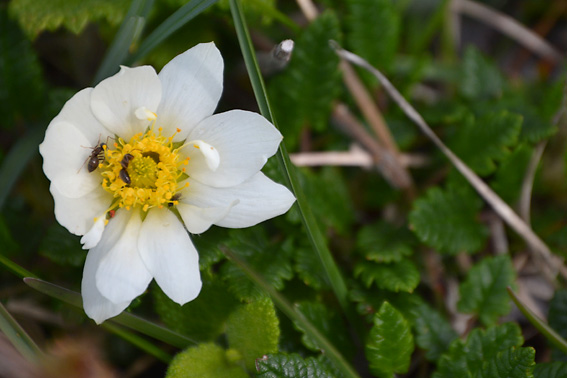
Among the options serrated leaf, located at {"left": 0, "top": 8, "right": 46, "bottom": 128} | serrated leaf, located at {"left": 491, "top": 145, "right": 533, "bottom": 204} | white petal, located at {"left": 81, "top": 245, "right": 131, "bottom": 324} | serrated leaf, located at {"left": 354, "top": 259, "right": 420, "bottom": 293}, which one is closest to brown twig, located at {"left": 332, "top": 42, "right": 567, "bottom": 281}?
serrated leaf, located at {"left": 491, "top": 145, "right": 533, "bottom": 204}

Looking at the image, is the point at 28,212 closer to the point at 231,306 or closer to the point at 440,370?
the point at 231,306

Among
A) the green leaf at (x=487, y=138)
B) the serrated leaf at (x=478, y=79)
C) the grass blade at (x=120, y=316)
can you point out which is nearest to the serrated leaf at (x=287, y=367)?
the grass blade at (x=120, y=316)

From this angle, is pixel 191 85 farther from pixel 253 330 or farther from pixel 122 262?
pixel 253 330

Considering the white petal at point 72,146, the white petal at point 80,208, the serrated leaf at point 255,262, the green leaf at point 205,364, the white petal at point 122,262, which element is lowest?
the green leaf at point 205,364

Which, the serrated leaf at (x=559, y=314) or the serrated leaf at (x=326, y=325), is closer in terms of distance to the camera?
the serrated leaf at (x=326, y=325)

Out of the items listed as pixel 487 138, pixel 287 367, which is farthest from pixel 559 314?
pixel 287 367

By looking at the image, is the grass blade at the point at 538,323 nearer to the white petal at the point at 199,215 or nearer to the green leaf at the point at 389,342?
the green leaf at the point at 389,342

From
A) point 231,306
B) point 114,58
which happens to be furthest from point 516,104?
point 114,58

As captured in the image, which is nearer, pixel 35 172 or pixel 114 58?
pixel 114 58
